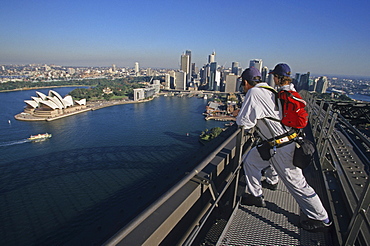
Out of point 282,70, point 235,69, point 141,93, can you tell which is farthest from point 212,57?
point 282,70

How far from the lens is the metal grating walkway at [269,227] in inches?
32.6

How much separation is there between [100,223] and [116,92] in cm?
2948

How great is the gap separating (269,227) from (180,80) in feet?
135

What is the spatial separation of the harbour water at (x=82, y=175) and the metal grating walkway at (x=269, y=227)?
424 cm

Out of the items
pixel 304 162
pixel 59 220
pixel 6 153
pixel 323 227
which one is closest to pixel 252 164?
pixel 304 162

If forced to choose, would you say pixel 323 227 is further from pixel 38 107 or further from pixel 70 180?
pixel 38 107

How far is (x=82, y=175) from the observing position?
334 inches

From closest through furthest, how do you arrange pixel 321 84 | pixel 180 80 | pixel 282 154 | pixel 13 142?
pixel 282 154, pixel 13 142, pixel 321 84, pixel 180 80

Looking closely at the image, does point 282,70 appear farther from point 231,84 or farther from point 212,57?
point 212,57

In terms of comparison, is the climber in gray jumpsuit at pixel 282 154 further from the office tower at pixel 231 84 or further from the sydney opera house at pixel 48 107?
the office tower at pixel 231 84

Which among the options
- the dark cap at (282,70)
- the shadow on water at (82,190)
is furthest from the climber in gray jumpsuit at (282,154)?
the shadow on water at (82,190)

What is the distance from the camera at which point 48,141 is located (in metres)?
12.3

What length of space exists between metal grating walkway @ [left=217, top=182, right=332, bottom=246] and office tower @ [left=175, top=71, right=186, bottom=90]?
40.3m

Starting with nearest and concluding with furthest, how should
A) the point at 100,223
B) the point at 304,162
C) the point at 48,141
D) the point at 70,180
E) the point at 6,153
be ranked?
the point at 304,162, the point at 100,223, the point at 70,180, the point at 6,153, the point at 48,141
